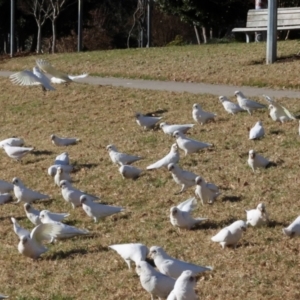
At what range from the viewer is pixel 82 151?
12750mm

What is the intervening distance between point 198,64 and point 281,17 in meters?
4.77

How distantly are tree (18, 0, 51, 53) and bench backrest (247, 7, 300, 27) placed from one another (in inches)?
468

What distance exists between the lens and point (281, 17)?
73.6 ft

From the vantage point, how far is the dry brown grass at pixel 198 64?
645 inches

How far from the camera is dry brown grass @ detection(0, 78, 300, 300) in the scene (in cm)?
736

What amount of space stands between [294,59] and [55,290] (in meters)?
11.3

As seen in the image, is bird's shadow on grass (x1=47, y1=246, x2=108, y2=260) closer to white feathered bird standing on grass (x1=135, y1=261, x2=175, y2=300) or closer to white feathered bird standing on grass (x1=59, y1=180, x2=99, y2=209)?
white feathered bird standing on grass (x1=59, y1=180, x2=99, y2=209)

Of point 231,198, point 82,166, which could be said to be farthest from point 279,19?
point 231,198

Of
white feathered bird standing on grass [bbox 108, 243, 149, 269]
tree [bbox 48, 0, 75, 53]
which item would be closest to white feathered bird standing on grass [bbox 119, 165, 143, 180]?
white feathered bird standing on grass [bbox 108, 243, 149, 269]

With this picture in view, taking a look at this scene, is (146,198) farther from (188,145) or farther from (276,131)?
(276,131)

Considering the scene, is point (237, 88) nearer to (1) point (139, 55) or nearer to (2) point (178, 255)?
(1) point (139, 55)

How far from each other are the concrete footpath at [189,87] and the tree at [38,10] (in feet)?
50.1

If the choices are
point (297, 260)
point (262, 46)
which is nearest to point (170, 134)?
point (297, 260)

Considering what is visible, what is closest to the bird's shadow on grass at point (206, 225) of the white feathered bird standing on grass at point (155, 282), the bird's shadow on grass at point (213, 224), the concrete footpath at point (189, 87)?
the bird's shadow on grass at point (213, 224)
